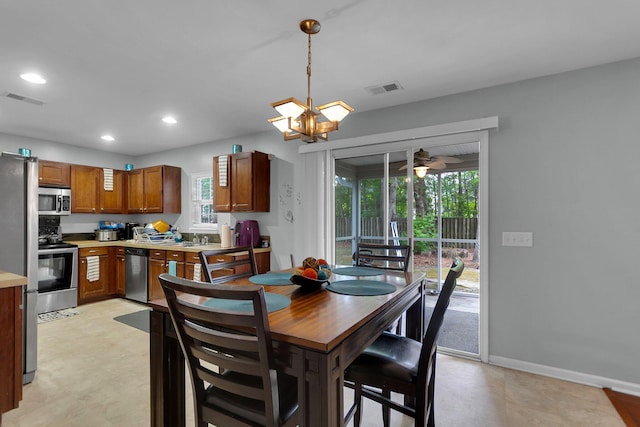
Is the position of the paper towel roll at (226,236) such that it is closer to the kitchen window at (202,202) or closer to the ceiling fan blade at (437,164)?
the kitchen window at (202,202)

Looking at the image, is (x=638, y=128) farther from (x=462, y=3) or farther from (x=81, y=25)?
(x=81, y=25)

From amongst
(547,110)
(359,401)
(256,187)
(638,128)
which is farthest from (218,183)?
(638,128)

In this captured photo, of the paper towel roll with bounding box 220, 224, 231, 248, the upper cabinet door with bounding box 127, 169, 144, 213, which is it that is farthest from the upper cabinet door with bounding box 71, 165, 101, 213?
the paper towel roll with bounding box 220, 224, 231, 248

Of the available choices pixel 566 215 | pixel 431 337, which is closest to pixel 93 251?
pixel 431 337

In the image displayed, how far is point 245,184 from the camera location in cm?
412

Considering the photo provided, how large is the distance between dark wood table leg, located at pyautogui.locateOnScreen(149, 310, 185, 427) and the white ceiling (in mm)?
1734

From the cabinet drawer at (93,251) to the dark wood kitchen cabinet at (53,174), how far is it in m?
1.03

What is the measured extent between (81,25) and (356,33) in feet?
5.65

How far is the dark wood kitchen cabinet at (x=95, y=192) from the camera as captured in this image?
4926mm

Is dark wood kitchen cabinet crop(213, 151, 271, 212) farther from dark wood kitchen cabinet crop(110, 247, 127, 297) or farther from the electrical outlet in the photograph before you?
the electrical outlet

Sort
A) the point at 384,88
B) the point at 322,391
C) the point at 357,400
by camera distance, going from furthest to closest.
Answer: the point at 384,88 < the point at 357,400 < the point at 322,391

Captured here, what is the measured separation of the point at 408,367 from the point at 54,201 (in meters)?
5.39

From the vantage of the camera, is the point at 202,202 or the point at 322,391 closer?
the point at 322,391

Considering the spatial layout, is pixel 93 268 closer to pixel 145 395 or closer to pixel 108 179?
pixel 108 179
